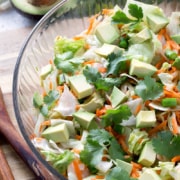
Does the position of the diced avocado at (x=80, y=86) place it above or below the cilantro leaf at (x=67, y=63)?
below

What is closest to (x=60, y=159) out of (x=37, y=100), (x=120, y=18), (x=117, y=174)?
(x=117, y=174)

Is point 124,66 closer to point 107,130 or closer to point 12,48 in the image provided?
point 107,130

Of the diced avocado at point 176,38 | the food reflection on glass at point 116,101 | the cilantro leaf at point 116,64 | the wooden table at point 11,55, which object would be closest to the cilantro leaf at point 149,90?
the food reflection on glass at point 116,101

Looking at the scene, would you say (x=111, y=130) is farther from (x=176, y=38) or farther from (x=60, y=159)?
(x=176, y=38)

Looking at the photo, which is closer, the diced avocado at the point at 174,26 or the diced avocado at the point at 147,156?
the diced avocado at the point at 147,156

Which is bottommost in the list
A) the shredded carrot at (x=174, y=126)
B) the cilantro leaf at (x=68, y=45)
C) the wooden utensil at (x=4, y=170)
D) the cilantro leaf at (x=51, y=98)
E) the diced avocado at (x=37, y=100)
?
the wooden utensil at (x=4, y=170)

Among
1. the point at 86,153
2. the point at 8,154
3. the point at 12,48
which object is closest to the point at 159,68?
the point at 86,153

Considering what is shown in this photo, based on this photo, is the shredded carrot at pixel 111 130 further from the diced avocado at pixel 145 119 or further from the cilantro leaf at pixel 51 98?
the cilantro leaf at pixel 51 98
